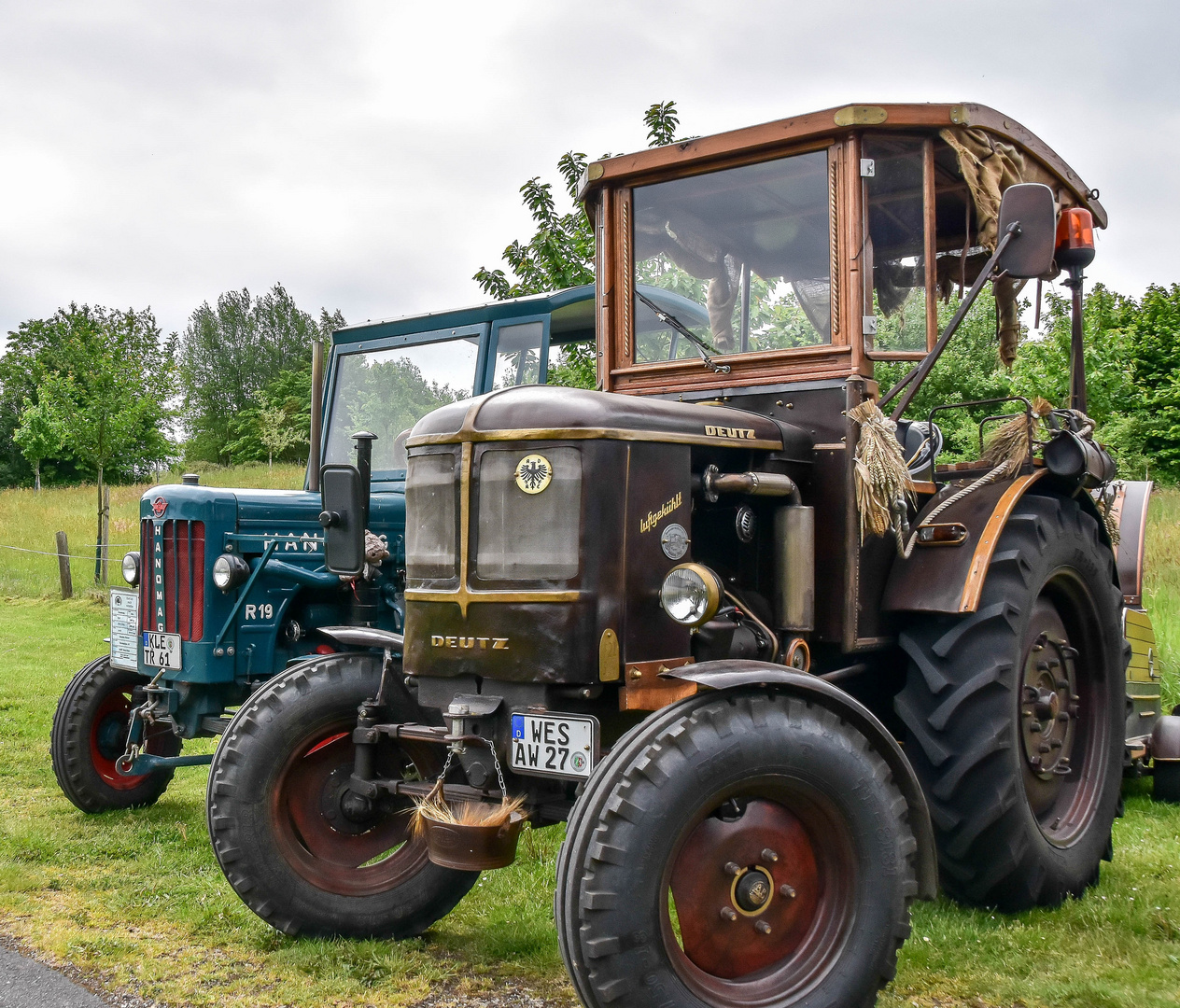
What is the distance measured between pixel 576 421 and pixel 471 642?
2.46 ft

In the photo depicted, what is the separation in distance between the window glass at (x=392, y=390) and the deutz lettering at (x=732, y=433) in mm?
2913

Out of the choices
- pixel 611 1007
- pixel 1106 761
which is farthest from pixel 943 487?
pixel 611 1007

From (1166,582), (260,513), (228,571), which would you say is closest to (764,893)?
(228,571)

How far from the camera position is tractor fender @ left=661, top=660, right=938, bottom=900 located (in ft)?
10.2

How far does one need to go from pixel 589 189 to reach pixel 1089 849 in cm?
335

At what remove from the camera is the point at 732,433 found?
380 cm

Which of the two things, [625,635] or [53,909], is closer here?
[625,635]

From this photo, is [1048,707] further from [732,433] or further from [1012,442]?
[732,433]

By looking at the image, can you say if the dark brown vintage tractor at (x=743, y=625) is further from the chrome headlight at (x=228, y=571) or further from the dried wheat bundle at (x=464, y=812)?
the chrome headlight at (x=228, y=571)

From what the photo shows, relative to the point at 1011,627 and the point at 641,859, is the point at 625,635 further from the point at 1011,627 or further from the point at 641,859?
the point at 1011,627

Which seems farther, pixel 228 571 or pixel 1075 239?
pixel 228 571

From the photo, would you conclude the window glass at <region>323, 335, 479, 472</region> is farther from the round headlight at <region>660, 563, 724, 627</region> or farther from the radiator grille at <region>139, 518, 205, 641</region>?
the round headlight at <region>660, 563, 724, 627</region>

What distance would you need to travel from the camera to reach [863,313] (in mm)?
4133

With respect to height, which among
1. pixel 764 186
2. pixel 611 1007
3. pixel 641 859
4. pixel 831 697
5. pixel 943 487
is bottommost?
pixel 611 1007
